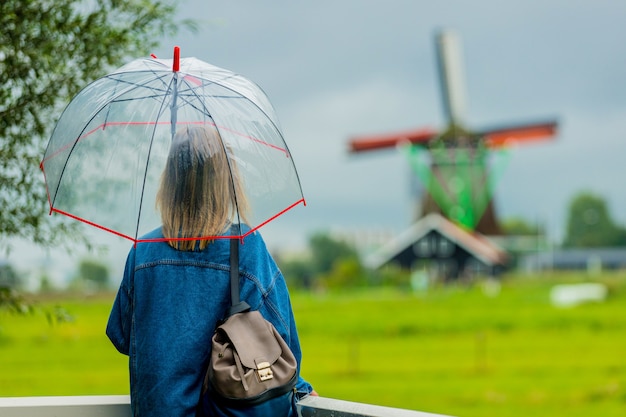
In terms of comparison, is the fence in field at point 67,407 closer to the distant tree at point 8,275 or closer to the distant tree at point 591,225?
the distant tree at point 8,275

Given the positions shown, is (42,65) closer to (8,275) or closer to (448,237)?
(8,275)

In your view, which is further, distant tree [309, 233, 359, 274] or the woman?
distant tree [309, 233, 359, 274]

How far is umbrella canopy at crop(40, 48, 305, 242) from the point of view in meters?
2.51

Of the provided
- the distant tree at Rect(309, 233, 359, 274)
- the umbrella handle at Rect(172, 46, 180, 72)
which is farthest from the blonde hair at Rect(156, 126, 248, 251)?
the distant tree at Rect(309, 233, 359, 274)

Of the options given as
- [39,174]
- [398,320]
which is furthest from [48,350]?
[39,174]

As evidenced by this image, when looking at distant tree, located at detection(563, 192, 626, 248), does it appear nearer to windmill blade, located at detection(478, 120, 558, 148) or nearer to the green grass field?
windmill blade, located at detection(478, 120, 558, 148)

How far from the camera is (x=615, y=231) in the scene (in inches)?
4277

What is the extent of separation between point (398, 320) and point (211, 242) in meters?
27.0

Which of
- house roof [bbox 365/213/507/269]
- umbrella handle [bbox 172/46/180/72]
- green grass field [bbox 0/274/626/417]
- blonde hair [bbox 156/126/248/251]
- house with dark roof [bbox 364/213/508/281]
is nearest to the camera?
blonde hair [bbox 156/126/248/251]

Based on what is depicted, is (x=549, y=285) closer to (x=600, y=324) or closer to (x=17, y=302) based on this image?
(x=600, y=324)

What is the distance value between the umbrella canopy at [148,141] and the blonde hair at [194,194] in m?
0.09

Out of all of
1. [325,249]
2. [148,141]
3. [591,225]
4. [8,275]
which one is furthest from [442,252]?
[591,225]

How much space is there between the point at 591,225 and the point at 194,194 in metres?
114

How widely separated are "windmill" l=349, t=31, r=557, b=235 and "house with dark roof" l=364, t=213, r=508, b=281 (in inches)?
29.8
